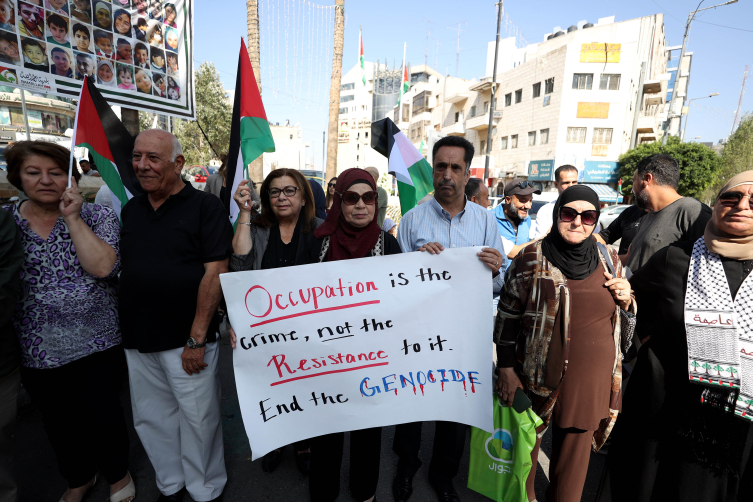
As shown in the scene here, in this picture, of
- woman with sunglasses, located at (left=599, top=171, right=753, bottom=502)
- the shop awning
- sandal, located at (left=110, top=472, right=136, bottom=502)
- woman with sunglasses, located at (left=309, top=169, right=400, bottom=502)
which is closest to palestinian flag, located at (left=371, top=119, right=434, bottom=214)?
woman with sunglasses, located at (left=309, top=169, right=400, bottom=502)

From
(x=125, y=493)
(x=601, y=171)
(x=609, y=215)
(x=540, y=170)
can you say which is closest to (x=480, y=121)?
(x=540, y=170)

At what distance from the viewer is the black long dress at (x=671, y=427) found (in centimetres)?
189

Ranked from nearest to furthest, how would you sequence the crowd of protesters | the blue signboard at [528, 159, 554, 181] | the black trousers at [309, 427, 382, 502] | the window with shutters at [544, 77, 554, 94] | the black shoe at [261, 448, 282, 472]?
the crowd of protesters → the black trousers at [309, 427, 382, 502] → the black shoe at [261, 448, 282, 472] → the blue signboard at [528, 159, 554, 181] → the window with shutters at [544, 77, 554, 94]

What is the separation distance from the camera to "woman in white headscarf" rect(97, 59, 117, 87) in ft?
10.5

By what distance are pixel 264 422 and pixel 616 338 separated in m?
2.01

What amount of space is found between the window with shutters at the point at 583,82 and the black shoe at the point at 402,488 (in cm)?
3105

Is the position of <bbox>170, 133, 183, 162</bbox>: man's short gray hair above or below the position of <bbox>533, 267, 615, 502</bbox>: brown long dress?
above

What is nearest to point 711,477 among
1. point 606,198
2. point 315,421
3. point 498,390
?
point 498,390

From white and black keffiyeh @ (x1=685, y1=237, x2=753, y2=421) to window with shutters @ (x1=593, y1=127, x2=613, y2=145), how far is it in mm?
30496

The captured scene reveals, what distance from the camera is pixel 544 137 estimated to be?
29.2 m

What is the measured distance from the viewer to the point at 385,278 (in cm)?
221

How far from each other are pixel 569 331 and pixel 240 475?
2.39 metres

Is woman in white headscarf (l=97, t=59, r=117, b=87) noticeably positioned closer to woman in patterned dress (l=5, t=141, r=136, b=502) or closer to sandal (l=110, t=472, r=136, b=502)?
woman in patterned dress (l=5, t=141, r=136, b=502)

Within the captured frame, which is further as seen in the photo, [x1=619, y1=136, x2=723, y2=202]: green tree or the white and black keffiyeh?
[x1=619, y1=136, x2=723, y2=202]: green tree
